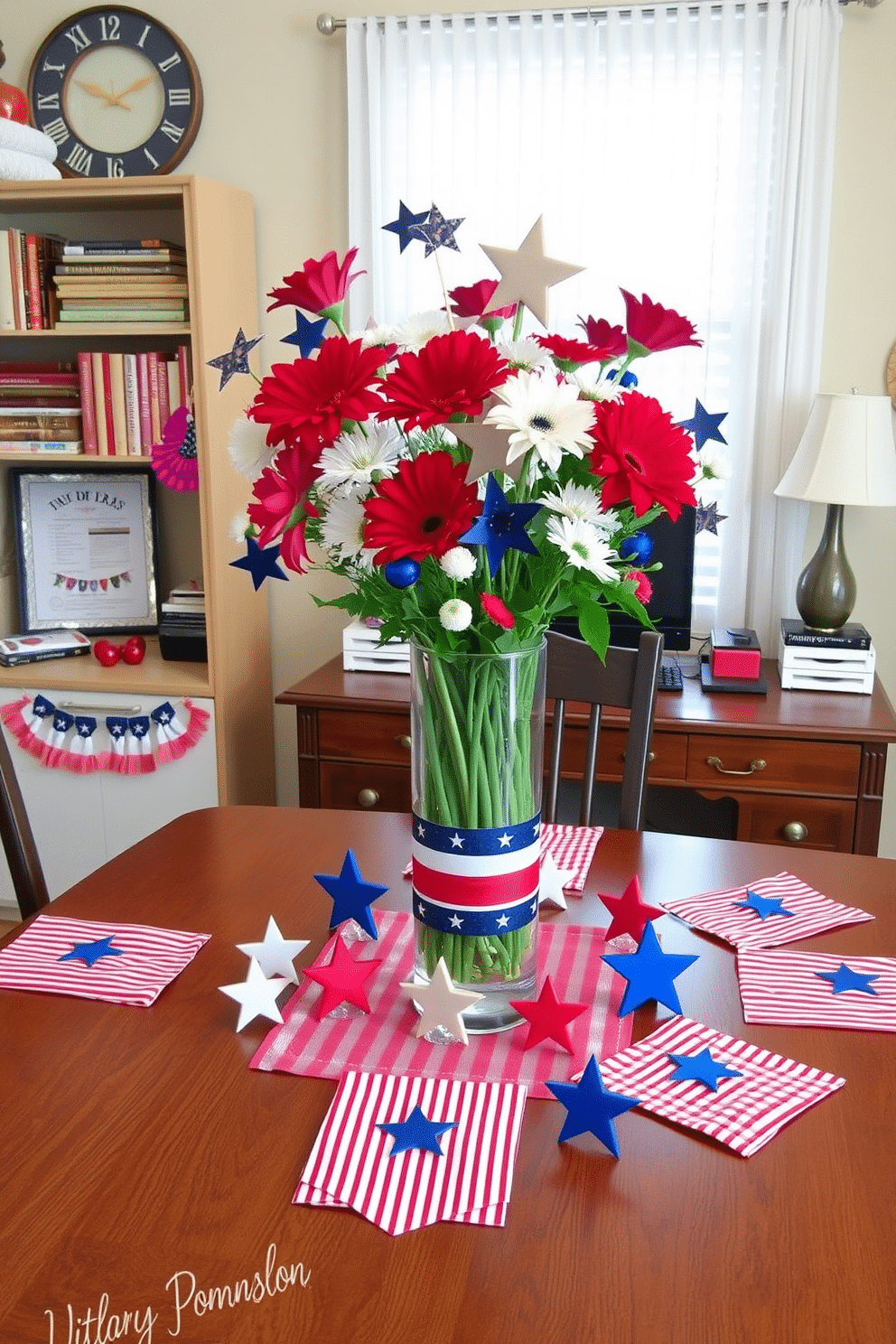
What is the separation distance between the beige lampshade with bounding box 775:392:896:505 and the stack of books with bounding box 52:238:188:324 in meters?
1.50

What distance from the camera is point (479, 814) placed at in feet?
3.63

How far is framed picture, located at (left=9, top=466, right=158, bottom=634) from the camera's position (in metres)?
3.16

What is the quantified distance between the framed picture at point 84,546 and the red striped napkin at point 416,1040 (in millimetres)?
2124

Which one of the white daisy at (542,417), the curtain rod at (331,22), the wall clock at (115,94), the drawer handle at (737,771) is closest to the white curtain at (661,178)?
the curtain rod at (331,22)

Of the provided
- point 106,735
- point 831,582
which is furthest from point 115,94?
point 831,582

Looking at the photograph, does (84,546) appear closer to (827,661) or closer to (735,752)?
(735,752)

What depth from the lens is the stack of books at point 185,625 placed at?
2.96 meters

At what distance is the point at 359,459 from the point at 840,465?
5.98 feet

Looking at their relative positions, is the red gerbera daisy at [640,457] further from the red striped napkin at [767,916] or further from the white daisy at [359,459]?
the red striped napkin at [767,916]

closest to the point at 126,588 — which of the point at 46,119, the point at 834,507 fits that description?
the point at 46,119

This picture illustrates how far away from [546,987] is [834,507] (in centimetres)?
184

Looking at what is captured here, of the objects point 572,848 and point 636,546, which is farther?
point 572,848

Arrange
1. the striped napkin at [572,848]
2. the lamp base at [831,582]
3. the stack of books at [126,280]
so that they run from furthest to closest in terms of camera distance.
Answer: the stack of books at [126,280]
the lamp base at [831,582]
the striped napkin at [572,848]

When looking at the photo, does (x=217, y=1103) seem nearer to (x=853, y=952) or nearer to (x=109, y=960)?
(x=109, y=960)
